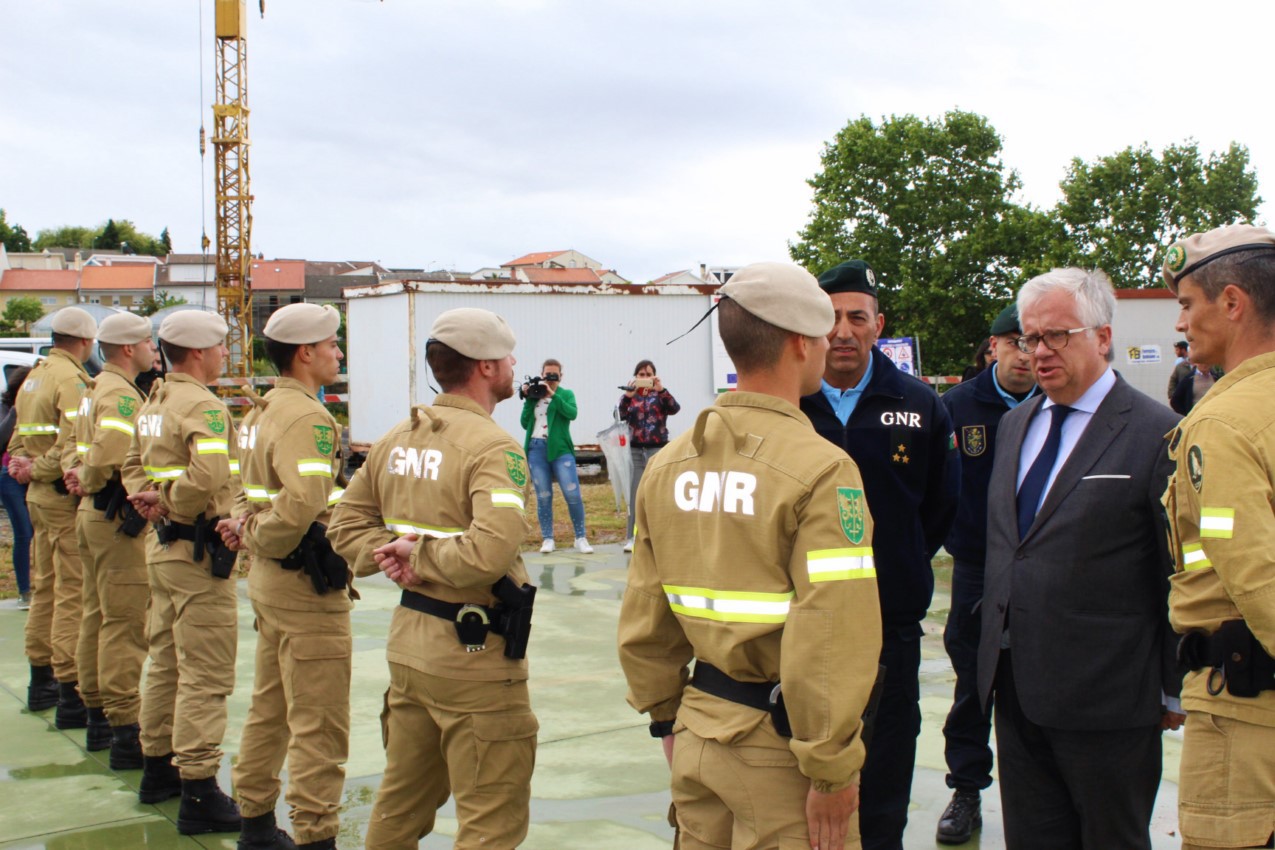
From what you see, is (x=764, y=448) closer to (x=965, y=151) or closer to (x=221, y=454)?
(x=221, y=454)

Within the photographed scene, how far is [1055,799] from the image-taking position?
3006 mm

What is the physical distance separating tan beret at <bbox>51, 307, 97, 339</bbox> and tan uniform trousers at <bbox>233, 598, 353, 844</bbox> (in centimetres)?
332

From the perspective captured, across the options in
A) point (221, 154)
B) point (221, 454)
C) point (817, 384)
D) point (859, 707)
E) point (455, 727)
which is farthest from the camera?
point (221, 154)

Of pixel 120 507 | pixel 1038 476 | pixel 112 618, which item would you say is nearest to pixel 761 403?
pixel 1038 476

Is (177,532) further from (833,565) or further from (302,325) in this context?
(833,565)

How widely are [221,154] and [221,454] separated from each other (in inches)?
2220

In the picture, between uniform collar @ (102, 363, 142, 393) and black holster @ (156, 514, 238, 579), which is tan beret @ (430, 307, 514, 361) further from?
uniform collar @ (102, 363, 142, 393)

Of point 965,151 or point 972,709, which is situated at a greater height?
point 965,151

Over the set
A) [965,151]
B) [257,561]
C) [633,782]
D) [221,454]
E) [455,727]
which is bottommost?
[633,782]

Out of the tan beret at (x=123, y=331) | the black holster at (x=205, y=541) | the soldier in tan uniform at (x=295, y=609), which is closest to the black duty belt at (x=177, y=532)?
the black holster at (x=205, y=541)

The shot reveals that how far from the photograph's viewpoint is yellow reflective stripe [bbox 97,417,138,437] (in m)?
5.44

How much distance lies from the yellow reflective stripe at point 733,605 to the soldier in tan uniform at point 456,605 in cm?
88

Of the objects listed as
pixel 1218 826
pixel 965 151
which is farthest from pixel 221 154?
pixel 1218 826

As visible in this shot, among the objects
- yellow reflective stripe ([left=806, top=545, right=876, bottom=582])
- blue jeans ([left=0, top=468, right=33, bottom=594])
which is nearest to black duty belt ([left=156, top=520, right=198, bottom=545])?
yellow reflective stripe ([left=806, top=545, right=876, bottom=582])
